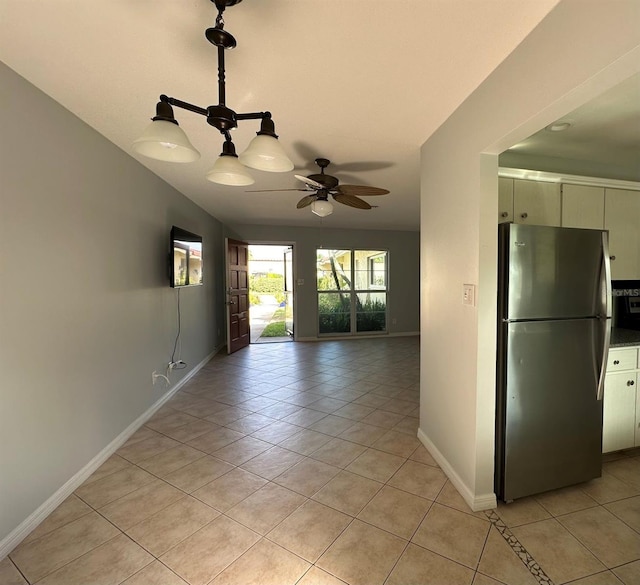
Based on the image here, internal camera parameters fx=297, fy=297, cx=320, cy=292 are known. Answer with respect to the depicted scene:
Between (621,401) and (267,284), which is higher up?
(267,284)

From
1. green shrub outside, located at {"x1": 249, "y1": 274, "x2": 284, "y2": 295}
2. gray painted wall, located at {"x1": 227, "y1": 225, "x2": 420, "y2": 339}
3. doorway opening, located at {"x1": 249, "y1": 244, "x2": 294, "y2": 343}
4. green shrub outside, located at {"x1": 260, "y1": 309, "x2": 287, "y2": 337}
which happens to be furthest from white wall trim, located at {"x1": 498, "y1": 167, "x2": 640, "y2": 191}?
green shrub outside, located at {"x1": 249, "y1": 274, "x2": 284, "y2": 295}

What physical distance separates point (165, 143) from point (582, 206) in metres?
2.76

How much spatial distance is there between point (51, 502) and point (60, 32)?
2.43 metres

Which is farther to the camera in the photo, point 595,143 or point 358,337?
point 358,337

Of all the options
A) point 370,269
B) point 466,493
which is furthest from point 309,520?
point 370,269

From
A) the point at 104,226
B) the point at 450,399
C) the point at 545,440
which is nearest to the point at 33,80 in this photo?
the point at 104,226

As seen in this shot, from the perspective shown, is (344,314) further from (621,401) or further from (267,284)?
(267,284)

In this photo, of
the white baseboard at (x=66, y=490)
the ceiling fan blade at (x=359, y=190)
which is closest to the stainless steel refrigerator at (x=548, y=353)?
the ceiling fan blade at (x=359, y=190)

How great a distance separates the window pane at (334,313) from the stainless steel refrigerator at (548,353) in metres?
5.09

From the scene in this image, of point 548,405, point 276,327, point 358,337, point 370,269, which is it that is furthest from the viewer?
point 276,327

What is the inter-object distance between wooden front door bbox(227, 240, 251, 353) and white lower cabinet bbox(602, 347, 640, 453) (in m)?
4.91

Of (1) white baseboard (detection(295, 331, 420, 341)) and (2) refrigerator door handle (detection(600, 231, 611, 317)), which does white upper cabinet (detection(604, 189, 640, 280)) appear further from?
(1) white baseboard (detection(295, 331, 420, 341))

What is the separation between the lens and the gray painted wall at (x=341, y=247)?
6.37 metres

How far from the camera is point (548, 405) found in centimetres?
176
